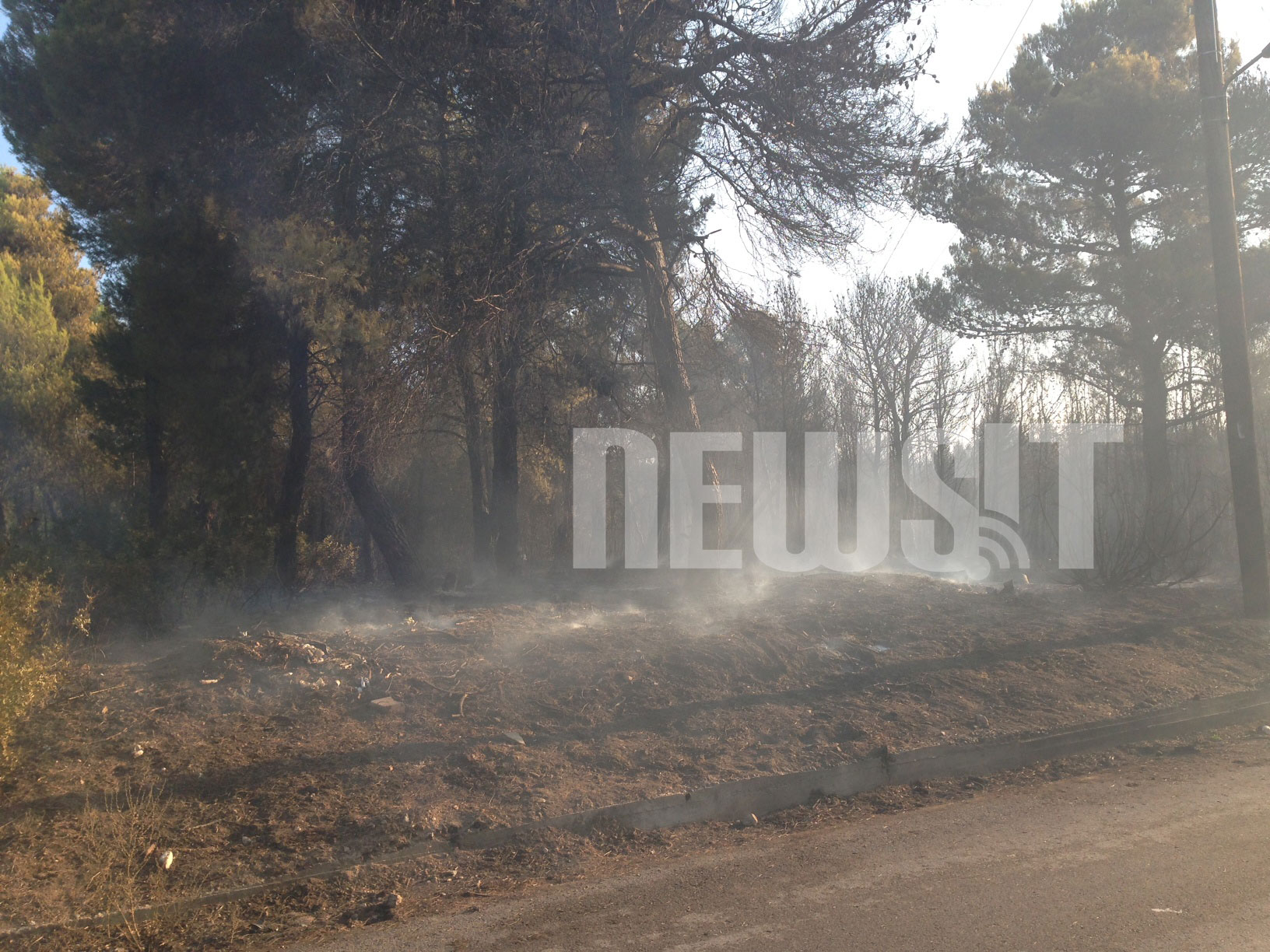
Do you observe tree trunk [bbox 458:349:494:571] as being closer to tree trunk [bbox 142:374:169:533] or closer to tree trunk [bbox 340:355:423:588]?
tree trunk [bbox 340:355:423:588]

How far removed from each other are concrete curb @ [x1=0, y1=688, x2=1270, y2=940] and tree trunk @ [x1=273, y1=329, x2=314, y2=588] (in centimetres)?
881

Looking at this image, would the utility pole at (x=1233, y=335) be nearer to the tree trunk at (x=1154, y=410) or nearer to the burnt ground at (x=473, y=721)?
the burnt ground at (x=473, y=721)

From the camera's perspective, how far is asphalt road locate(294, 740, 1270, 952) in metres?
4.10

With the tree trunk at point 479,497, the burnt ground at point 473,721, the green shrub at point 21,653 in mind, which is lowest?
the burnt ground at point 473,721

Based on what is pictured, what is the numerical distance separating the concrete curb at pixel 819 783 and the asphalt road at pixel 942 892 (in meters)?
0.55

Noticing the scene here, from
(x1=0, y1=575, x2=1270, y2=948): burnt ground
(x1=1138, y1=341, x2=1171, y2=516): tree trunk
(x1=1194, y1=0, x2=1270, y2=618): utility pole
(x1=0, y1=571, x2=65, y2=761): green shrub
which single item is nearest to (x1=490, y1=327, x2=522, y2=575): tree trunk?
(x1=0, y1=575, x2=1270, y2=948): burnt ground

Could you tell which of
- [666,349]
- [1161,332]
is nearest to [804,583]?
[666,349]

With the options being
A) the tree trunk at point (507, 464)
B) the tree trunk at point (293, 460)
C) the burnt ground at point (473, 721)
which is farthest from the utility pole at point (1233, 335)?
the tree trunk at point (293, 460)

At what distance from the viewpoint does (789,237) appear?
37.5 feet

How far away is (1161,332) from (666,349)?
12792 mm

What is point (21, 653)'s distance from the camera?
563 centimetres

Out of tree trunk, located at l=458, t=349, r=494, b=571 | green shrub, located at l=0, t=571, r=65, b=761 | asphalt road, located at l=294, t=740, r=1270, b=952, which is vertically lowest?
asphalt road, located at l=294, t=740, r=1270, b=952

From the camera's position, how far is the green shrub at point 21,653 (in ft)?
17.4

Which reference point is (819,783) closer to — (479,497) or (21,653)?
(21,653)
